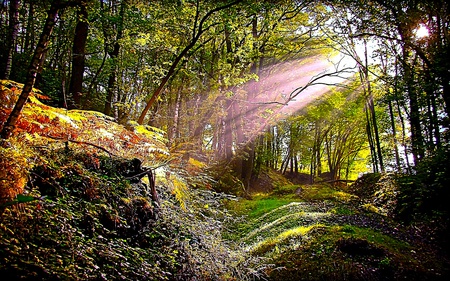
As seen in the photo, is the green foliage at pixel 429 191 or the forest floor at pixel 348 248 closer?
the forest floor at pixel 348 248

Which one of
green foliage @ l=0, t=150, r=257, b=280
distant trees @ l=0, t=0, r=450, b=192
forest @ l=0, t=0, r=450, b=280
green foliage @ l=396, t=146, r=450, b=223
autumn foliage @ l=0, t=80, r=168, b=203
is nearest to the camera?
green foliage @ l=0, t=150, r=257, b=280

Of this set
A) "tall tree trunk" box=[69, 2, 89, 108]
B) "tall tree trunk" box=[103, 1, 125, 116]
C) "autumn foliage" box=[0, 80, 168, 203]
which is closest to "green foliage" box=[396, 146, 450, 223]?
"autumn foliage" box=[0, 80, 168, 203]

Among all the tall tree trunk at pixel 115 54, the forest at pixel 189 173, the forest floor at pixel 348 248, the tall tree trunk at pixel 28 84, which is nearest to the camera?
the forest at pixel 189 173

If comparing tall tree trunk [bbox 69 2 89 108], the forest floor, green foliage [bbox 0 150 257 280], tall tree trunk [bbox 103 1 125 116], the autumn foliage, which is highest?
tall tree trunk [bbox 103 1 125 116]

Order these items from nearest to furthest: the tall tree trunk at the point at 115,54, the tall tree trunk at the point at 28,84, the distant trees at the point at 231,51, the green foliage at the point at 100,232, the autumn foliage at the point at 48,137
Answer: the green foliage at the point at 100,232 < the autumn foliage at the point at 48,137 < the tall tree trunk at the point at 28,84 < the distant trees at the point at 231,51 < the tall tree trunk at the point at 115,54

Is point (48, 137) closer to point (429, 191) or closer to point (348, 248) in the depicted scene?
point (348, 248)

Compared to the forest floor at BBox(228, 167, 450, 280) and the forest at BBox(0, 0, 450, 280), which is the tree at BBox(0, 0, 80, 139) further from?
the forest floor at BBox(228, 167, 450, 280)

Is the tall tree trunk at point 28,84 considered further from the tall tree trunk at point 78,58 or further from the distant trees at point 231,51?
the tall tree trunk at point 78,58

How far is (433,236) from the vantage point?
581 centimetres

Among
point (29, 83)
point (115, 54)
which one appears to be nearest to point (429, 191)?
point (29, 83)

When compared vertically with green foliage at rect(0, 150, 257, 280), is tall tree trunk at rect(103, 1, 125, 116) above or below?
above

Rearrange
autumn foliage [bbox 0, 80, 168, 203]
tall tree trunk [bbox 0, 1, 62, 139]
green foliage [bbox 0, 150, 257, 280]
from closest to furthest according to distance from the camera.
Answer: green foliage [bbox 0, 150, 257, 280], autumn foliage [bbox 0, 80, 168, 203], tall tree trunk [bbox 0, 1, 62, 139]

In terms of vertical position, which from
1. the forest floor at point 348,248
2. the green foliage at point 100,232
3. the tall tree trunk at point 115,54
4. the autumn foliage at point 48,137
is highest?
the tall tree trunk at point 115,54

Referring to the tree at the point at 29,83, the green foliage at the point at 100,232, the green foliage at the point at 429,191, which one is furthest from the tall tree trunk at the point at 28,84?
the green foliage at the point at 429,191
